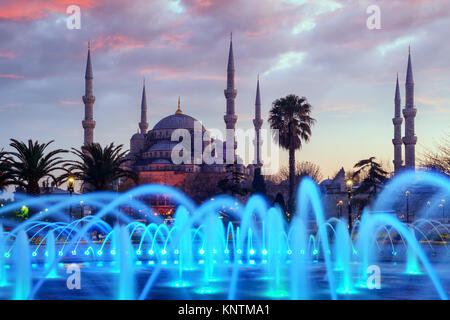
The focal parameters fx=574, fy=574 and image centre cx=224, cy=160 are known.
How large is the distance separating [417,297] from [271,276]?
15.2 feet

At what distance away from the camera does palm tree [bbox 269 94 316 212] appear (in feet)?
150

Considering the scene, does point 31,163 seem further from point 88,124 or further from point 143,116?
point 143,116

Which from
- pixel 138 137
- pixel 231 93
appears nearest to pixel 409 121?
pixel 231 93

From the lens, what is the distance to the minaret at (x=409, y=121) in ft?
204

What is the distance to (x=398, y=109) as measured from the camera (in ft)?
233

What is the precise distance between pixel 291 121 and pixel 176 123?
5870cm

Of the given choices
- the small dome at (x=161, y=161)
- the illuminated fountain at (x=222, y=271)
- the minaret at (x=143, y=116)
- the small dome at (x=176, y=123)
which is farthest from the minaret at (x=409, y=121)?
the minaret at (x=143, y=116)

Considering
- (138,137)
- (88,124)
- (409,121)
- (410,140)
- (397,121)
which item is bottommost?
(410,140)

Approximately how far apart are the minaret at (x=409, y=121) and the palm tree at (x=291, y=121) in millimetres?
20091

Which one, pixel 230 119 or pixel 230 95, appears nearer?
pixel 230 95

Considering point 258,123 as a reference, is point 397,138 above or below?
below

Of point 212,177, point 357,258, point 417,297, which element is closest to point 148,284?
point 417,297

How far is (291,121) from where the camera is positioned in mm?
45844
